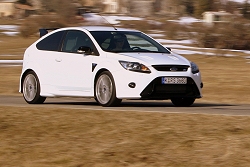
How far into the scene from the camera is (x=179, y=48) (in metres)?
43.3

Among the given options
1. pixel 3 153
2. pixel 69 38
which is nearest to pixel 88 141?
pixel 3 153

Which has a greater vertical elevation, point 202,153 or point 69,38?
point 69,38

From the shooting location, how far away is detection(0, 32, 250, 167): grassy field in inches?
320

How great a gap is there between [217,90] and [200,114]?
9.55m

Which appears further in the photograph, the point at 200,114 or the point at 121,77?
the point at 121,77

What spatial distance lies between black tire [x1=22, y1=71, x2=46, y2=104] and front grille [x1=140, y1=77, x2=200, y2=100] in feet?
8.98

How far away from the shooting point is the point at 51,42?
47.7ft

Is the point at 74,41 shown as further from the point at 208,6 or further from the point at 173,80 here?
the point at 208,6

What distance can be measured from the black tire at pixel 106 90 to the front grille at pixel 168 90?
520mm

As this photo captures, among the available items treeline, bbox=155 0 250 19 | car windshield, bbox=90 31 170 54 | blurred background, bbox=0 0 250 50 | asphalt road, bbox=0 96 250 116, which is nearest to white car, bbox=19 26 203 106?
car windshield, bbox=90 31 170 54

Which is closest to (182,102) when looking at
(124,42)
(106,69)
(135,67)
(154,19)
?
(124,42)

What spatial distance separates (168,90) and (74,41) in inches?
93.5

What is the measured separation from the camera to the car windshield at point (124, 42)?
13469 mm

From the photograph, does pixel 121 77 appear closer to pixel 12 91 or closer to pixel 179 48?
pixel 12 91
